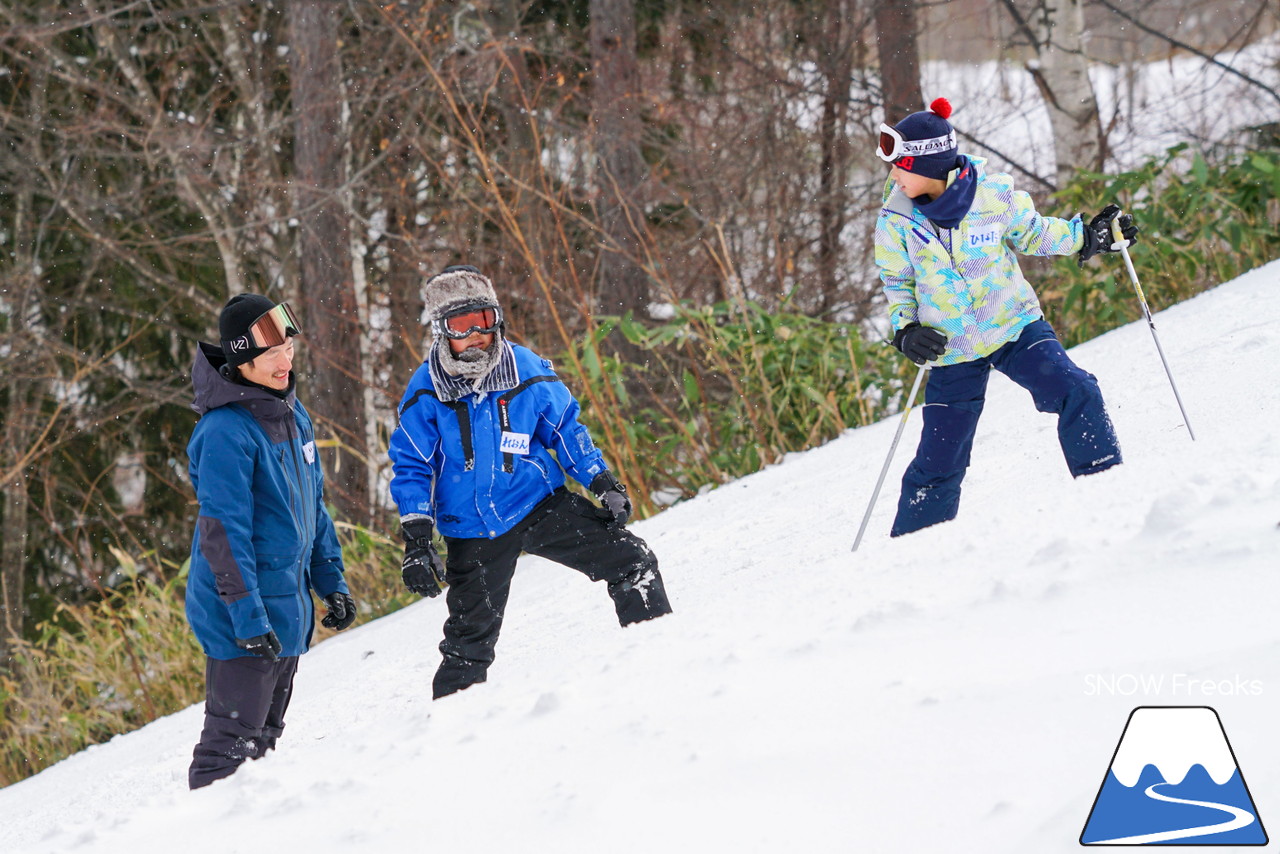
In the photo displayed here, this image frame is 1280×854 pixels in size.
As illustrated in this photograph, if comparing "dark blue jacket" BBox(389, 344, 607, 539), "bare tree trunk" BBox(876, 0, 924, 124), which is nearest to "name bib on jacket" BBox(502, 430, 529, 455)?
"dark blue jacket" BBox(389, 344, 607, 539)

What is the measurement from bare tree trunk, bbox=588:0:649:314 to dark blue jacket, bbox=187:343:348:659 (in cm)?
595

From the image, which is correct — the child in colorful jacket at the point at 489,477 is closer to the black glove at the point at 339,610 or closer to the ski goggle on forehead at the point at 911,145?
the black glove at the point at 339,610

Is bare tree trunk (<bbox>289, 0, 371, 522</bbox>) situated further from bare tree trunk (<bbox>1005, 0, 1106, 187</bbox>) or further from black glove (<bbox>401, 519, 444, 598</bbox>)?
black glove (<bbox>401, 519, 444, 598</bbox>)

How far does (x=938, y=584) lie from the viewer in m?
2.46

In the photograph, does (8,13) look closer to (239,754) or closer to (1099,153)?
(1099,153)

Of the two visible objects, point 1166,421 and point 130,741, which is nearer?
point 1166,421

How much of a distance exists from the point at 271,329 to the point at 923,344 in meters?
1.77

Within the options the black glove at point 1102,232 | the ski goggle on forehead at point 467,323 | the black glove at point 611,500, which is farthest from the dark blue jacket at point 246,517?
the black glove at point 1102,232

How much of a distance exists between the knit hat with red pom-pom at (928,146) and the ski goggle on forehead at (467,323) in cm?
125

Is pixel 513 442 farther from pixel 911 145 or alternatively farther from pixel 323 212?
pixel 323 212

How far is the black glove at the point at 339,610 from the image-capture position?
3266 mm

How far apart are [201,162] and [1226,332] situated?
329 inches

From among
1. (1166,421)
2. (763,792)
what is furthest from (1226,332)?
(763,792)

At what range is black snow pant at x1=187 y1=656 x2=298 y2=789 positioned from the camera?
118 inches
